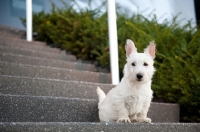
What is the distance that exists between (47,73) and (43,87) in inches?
19.7

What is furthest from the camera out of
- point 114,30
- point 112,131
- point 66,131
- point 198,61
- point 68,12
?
point 68,12

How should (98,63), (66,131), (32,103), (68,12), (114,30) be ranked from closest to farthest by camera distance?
(66,131) < (32,103) < (114,30) < (98,63) < (68,12)

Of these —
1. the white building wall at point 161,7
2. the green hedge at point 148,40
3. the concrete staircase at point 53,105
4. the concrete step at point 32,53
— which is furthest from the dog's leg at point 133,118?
the concrete step at point 32,53

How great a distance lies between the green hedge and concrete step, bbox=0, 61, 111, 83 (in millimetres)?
318

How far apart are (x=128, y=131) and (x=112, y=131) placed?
0.34 ft

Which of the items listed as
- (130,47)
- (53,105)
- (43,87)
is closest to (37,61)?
(43,87)

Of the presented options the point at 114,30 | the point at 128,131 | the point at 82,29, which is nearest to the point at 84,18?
the point at 82,29

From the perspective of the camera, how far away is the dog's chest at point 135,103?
1840 millimetres

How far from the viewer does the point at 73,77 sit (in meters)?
3.05

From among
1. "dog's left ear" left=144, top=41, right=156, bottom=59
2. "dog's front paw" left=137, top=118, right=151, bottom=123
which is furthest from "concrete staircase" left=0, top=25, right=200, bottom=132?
"dog's left ear" left=144, top=41, right=156, bottom=59

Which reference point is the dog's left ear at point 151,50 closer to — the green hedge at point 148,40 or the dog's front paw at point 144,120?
the dog's front paw at point 144,120

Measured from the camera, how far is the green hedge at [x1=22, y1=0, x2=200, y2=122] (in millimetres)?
2525

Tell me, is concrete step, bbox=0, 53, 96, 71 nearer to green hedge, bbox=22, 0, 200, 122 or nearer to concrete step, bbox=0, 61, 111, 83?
green hedge, bbox=22, 0, 200, 122

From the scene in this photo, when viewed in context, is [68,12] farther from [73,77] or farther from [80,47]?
[73,77]
